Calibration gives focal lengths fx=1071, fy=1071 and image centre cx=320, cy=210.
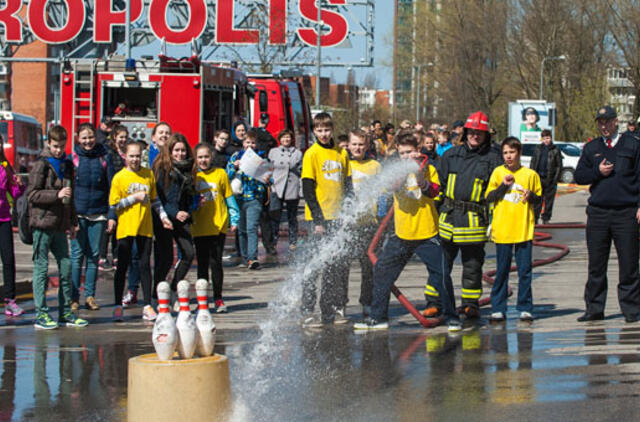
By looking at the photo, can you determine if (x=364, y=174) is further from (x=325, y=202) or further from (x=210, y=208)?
(x=210, y=208)

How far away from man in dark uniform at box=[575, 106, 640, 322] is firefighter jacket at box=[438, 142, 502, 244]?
927 mm

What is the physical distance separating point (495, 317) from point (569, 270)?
4420mm

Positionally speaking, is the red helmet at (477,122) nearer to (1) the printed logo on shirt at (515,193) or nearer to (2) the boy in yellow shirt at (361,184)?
(1) the printed logo on shirt at (515,193)

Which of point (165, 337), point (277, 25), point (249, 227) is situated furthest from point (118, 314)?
point (277, 25)

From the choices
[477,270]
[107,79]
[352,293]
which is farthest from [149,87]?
[477,270]

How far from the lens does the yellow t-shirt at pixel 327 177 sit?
1018cm

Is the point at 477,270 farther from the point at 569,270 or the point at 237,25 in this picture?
the point at 237,25

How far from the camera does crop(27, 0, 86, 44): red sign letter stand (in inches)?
1876

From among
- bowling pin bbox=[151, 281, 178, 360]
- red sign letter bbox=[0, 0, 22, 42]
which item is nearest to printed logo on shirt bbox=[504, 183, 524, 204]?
bowling pin bbox=[151, 281, 178, 360]

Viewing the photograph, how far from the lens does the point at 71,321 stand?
10195 millimetres

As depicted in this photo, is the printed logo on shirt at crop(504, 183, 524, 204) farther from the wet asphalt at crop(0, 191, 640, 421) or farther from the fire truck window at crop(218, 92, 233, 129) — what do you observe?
the fire truck window at crop(218, 92, 233, 129)

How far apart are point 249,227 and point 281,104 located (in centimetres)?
1128

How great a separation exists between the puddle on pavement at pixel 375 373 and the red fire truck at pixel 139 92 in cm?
1127

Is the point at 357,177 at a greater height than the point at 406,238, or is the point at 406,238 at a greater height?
the point at 357,177
